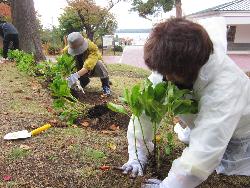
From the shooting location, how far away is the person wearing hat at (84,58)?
5.45m

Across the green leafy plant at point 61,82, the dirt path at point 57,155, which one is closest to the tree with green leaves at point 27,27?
the green leafy plant at point 61,82

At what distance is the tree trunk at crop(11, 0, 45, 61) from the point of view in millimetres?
11117

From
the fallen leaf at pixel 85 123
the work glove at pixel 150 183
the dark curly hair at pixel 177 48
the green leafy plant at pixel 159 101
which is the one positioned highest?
the dark curly hair at pixel 177 48

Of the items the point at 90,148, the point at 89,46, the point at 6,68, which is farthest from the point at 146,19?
the point at 90,148

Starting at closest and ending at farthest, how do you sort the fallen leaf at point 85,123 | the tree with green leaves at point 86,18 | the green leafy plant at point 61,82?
the green leafy plant at point 61,82 → the fallen leaf at point 85,123 → the tree with green leaves at point 86,18

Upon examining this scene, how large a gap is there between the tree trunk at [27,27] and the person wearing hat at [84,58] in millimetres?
5212

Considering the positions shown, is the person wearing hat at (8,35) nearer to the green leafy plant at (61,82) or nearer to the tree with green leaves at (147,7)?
the green leafy plant at (61,82)

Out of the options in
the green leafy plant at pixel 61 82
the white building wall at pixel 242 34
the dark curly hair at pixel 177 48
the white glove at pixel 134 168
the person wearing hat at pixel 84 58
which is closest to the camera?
the dark curly hair at pixel 177 48

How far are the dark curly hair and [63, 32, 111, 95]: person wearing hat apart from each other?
3.39 meters

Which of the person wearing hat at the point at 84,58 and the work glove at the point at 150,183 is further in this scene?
the person wearing hat at the point at 84,58

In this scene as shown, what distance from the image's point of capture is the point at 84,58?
5910 millimetres

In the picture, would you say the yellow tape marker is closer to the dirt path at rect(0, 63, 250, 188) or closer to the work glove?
the dirt path at rect(0, 63, 250, 188)

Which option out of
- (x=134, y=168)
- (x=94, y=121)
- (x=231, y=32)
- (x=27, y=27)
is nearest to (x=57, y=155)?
(x=134, y=168)

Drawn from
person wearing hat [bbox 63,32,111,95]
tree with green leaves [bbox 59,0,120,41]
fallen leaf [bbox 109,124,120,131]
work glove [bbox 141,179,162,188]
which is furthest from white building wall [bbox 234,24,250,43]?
work glove [bbox 141,179,162,188]
